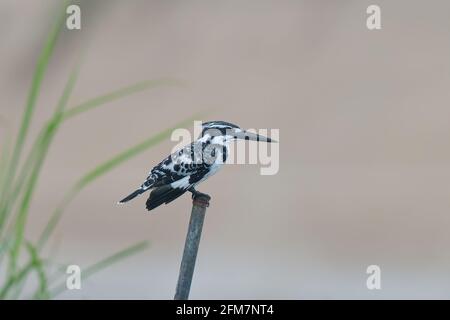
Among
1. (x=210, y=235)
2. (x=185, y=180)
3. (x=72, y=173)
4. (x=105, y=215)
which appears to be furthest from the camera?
(x=72, y=173)

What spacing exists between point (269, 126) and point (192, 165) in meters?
19.5

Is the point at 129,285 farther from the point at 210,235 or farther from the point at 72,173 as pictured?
the point at 72,173

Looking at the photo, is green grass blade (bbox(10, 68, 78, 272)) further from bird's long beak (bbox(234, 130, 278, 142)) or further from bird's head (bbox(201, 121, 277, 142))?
bird's head (bbox(201, 121, 277, 142))

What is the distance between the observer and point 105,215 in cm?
2250

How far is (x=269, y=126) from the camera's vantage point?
25047mm

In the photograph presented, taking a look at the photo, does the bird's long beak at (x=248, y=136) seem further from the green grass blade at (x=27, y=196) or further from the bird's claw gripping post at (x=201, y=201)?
the green grass blade at (x=27, y=196)

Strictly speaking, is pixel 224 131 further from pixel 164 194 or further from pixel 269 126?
pixel 269 126


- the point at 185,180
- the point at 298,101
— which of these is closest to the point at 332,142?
the point at 298,101

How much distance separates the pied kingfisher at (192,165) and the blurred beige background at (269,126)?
34.9 feet

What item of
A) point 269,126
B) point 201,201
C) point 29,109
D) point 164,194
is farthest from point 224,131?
point 269,126

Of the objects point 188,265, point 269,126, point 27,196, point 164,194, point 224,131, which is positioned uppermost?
point 269,126

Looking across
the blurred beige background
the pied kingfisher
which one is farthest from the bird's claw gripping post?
the blurred beige background

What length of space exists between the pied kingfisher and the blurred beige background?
10647mm
